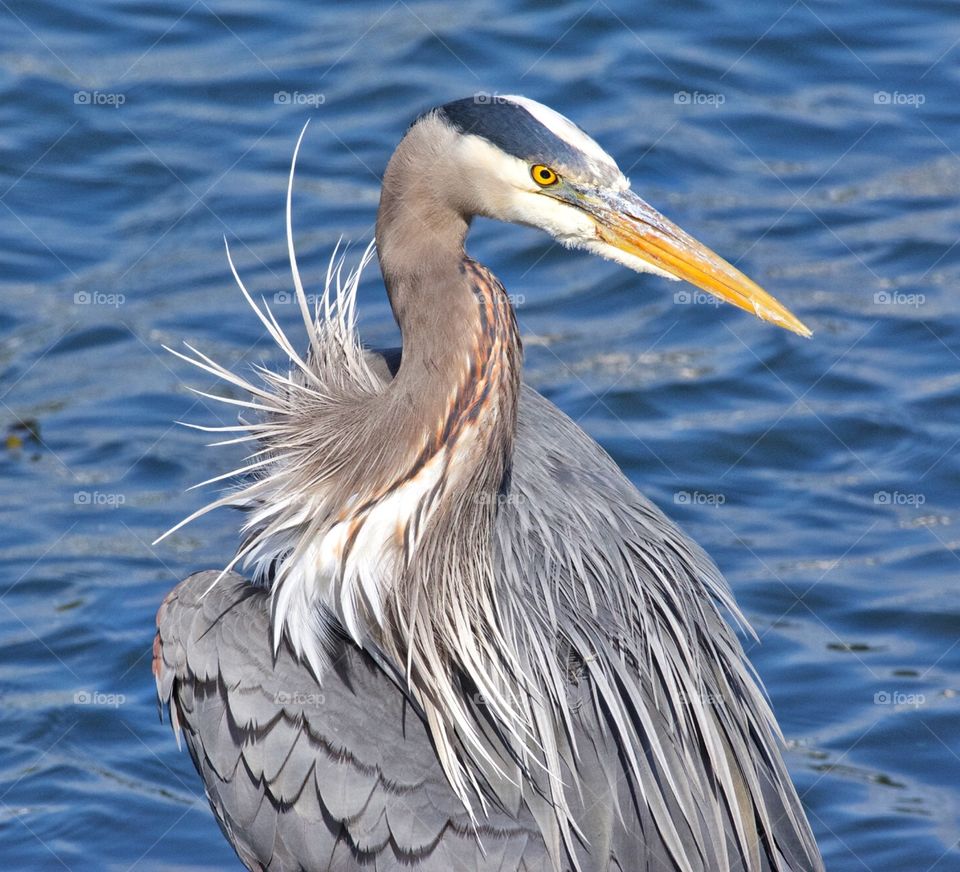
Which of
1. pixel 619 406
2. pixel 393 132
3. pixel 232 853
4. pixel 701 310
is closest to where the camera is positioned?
pixel 232 853

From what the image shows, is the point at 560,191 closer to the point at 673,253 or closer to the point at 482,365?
the point at 673,253

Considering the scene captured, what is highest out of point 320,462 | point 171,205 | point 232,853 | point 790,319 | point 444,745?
point 171,205

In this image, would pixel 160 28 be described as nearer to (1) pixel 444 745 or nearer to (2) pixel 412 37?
(2) pixel 412 37

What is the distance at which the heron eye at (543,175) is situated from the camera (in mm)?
4367

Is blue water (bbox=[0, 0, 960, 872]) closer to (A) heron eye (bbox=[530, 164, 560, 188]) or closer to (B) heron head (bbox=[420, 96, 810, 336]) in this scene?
(B) heron head (bbox=[420, 96, 810, 336])

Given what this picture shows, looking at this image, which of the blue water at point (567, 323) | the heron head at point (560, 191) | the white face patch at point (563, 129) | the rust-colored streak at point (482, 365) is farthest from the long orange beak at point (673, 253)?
the blue water at point (567, 323)

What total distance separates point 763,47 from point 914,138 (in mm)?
1189

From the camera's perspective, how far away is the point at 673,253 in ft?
14.9

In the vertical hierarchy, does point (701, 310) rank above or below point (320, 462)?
above

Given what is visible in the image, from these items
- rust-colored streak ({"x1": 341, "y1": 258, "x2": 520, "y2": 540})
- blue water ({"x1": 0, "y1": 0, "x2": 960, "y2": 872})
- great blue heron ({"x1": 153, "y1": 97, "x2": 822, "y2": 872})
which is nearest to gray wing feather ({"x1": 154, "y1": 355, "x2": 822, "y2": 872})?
great blue heron ({"x1": 153, "y1": 97, "x2": 822, "y2": 872})

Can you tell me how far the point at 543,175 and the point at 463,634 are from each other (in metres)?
1.27

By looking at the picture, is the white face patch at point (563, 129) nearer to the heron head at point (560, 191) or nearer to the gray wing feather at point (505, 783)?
the heron head at point (560, 191)

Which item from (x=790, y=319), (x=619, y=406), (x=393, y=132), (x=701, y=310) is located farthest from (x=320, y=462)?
(x=393, y=132)

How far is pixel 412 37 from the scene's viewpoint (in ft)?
31.8
